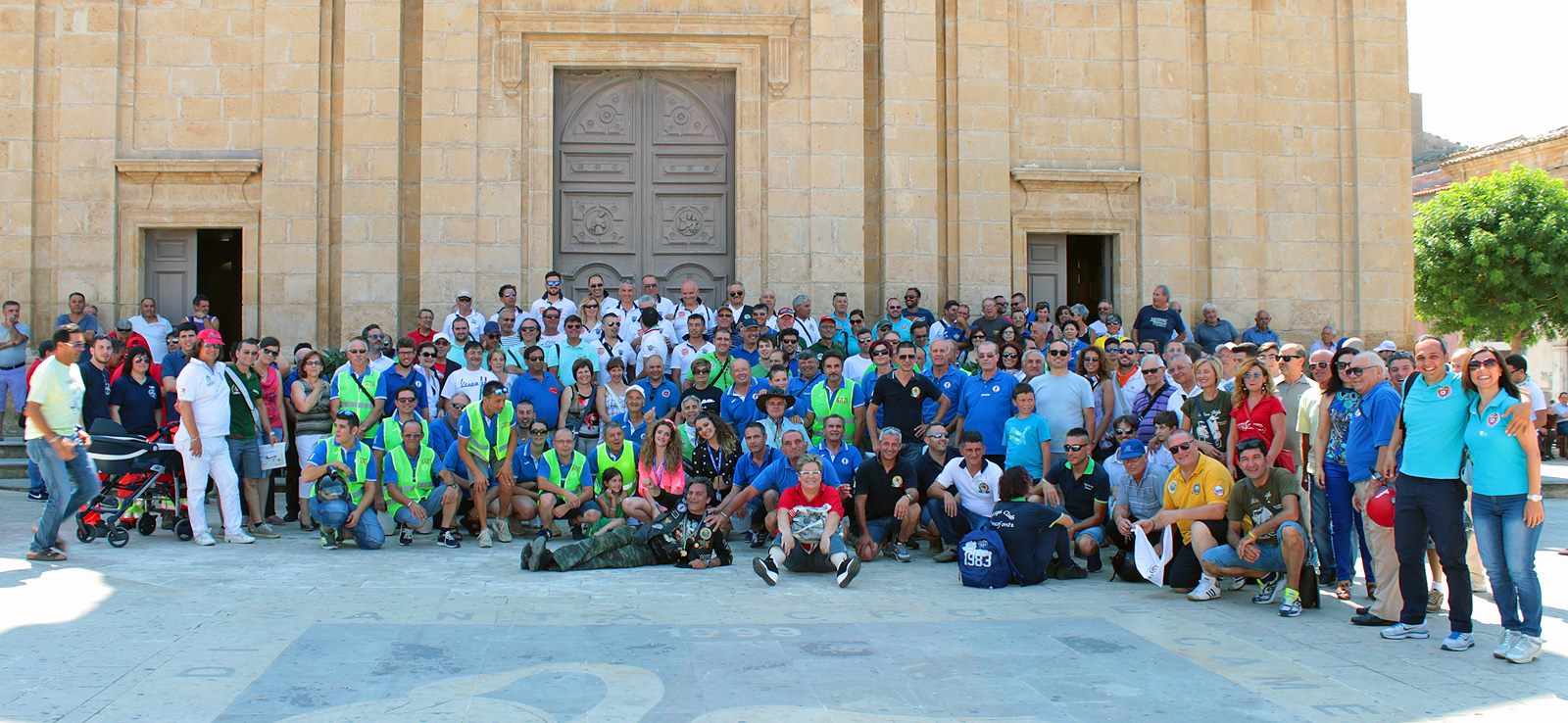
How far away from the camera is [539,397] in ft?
39.6

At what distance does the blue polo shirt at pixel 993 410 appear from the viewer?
11.3 meters

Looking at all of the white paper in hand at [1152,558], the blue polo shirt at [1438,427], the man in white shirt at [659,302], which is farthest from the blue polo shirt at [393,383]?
the blue polo shirt at [1438,427]

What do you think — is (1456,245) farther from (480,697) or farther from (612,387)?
(480,697)

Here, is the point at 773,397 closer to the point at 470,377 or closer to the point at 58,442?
the point at 470,377

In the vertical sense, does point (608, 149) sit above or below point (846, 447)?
above

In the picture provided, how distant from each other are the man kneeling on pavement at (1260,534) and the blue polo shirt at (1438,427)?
113 cm

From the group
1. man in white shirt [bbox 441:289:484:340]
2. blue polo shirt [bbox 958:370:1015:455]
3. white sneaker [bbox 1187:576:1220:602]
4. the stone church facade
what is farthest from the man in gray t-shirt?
man in white shirt [bbox 441:289:484:340]

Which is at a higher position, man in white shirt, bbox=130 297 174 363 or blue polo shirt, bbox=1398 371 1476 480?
man in white shirt, bbox=130 297 174 363

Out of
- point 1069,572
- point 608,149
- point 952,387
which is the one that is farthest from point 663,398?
point 608,149

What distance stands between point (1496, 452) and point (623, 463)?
6743 mm

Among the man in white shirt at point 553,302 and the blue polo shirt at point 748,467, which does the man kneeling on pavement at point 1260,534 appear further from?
the man in white shirt at point 553,302

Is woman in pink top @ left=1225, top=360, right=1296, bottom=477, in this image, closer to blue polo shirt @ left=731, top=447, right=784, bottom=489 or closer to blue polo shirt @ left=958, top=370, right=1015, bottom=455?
blue polo shirt @ left=958, top=370, right=1015, bottom=455

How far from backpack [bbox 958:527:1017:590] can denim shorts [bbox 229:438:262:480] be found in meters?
6.33

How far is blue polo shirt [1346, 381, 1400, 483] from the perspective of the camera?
26.5ft
